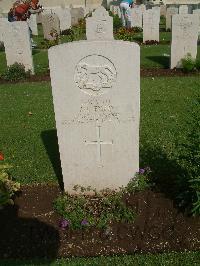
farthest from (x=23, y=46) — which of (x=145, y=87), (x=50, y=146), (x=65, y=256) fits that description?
(x=65, y=256)

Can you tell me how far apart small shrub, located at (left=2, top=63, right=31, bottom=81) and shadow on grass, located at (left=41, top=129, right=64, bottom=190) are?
16.0 ft

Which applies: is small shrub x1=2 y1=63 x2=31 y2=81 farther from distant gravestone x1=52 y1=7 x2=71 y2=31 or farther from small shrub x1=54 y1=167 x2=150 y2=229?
distant gravestone x1=52 y1=7 x2=71 y2=31

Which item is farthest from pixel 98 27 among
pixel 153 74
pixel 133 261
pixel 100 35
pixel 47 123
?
pixel 133 261

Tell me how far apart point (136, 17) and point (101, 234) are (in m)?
18.9

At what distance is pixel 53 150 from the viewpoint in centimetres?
625

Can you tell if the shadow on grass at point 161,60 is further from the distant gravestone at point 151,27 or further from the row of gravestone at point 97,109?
the row of gravestone at point 97,109

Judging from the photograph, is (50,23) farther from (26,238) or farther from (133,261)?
(133,261)

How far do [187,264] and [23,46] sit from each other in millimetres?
9630

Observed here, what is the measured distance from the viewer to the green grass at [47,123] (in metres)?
5.72

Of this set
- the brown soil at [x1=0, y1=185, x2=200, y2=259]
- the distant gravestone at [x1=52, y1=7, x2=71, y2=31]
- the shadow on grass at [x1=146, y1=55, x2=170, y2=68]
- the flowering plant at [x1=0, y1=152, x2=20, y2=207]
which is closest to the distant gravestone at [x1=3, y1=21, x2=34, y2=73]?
the shadow on grass at [x1=146, y1=55, x2=170, y2=68]

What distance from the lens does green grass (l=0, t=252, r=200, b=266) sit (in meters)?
3.54

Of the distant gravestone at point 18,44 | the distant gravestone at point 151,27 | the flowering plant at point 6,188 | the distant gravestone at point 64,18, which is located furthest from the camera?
the distant gravestone at point 64,18

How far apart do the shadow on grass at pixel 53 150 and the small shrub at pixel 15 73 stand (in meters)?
4.86

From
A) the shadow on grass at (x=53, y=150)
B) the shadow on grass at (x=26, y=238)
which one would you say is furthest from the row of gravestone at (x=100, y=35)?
the shadow on grass at (x=26, y=238)
